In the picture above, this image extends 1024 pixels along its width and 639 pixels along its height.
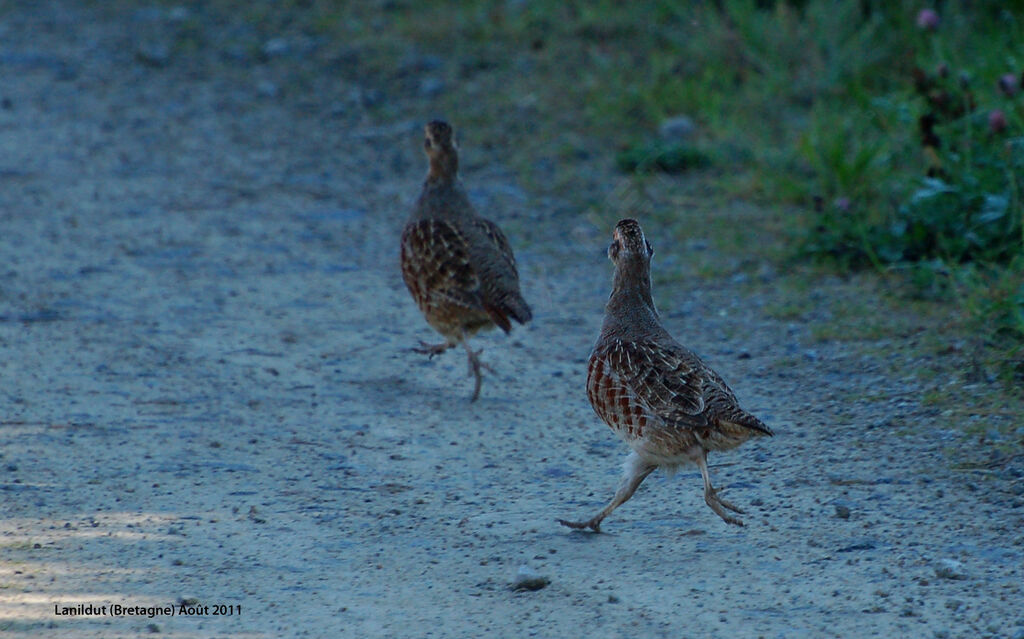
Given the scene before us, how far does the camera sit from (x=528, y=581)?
416 cm

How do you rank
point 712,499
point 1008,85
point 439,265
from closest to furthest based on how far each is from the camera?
point 712,499 → point 439,265 → point 1008,85

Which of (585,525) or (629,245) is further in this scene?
(629,245)

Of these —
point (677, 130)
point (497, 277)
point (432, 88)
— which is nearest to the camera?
point (497, 277)

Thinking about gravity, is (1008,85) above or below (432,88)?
above

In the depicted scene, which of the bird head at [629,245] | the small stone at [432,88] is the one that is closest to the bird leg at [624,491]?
the bird head at [629,245]

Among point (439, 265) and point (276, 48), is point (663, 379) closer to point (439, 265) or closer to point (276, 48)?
point (439, 265)

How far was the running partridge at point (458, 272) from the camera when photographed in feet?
19.8

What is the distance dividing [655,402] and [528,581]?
2.44 feet

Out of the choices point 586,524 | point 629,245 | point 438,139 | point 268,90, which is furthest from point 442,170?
point 268,90

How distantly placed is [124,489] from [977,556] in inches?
112

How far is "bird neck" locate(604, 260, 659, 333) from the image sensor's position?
5.03 metres

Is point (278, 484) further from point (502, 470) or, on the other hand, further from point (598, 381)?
point (598, 381)

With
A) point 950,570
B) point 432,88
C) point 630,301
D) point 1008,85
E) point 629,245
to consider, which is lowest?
point 950,570

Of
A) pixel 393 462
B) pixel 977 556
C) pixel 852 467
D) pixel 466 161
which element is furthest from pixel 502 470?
pixel 466 161
